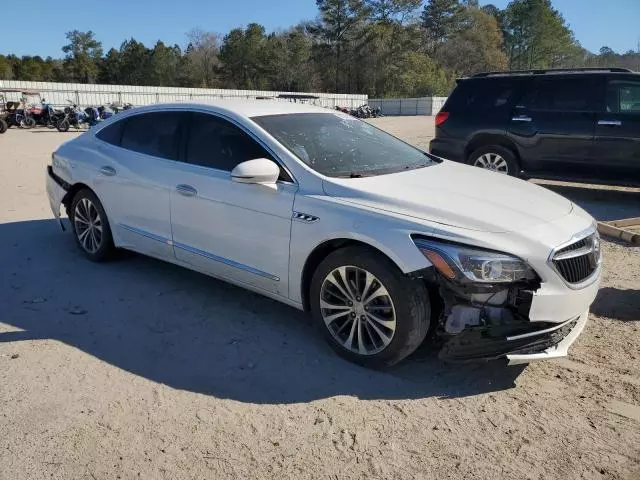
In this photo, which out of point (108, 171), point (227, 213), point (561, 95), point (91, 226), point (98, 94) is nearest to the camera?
point (227, 213)

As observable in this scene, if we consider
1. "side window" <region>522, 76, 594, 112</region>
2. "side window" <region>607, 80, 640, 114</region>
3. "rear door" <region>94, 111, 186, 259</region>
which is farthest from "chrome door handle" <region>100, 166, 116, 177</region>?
"side window" <region>607, 80, 640, 114</region>

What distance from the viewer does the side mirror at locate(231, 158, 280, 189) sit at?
360 centimetres

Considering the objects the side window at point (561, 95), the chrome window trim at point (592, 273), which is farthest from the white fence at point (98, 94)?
the chrome window trim at point (592, 273)

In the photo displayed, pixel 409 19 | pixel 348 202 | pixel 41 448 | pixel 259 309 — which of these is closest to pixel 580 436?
pixel 348 202

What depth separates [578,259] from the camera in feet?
10.6

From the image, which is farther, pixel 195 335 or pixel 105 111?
pixel 105 111

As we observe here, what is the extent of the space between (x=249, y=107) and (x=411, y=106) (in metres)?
56.8

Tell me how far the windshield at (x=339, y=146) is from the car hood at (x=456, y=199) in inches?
7.7

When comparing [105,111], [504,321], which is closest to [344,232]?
[504,321]

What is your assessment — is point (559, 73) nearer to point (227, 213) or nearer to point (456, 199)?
point (456, 199)

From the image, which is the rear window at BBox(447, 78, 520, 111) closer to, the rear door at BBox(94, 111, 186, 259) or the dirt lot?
the dirt lot

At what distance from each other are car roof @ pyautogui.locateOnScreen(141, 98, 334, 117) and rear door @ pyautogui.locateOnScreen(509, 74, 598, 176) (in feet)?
15.1

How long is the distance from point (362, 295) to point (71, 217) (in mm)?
3671

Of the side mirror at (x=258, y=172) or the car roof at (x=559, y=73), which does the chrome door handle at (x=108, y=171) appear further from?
the car roof at (x=559, y=73)
